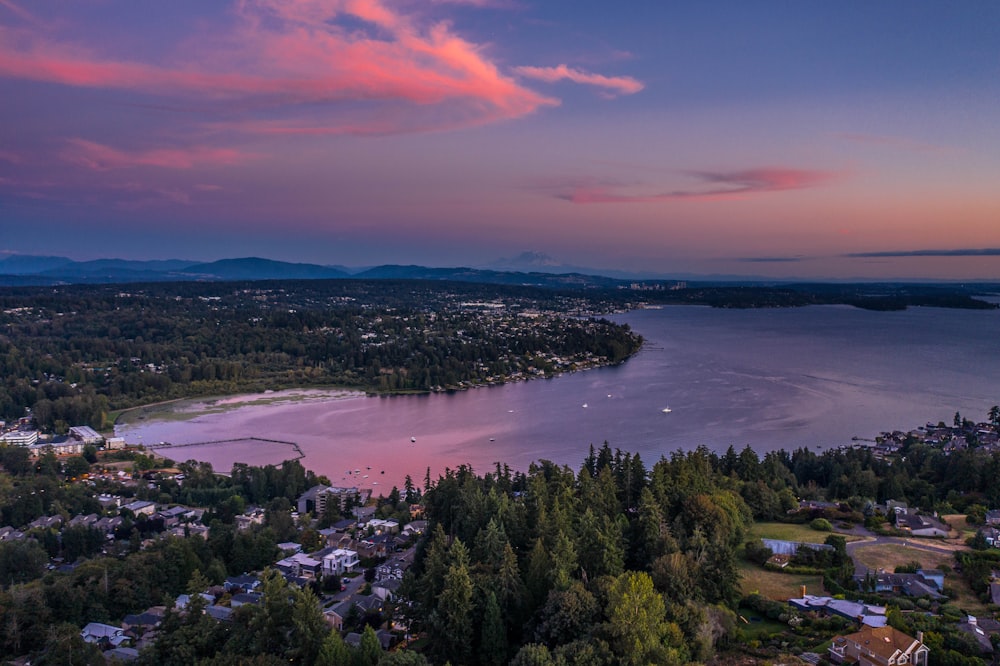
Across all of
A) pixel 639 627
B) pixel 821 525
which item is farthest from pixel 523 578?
pixel 821 525

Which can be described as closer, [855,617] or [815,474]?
[855,617]

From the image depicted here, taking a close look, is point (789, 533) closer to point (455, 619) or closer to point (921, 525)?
point (921, 525)

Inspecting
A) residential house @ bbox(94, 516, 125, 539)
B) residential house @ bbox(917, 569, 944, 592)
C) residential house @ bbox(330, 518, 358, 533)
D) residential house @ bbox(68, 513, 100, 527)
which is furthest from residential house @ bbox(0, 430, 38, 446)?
residential house @ bbox(917, 569, 944, 592)

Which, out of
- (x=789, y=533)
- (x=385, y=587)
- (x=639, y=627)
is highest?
(x=639, y=627)

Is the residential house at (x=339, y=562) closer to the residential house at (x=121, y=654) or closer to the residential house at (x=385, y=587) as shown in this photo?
the residential house at (x=385, y=587)

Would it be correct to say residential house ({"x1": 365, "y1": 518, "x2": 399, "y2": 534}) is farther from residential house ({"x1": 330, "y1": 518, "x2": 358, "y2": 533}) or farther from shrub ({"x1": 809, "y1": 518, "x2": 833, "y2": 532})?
shrub ({"x1": 809, "y1": 518, "x2": 833, "y2": 532})

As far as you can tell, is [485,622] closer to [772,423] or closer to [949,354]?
[772,423]

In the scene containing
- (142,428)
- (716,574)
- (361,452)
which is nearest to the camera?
(716,574)

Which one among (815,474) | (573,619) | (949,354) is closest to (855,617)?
(573,619)
